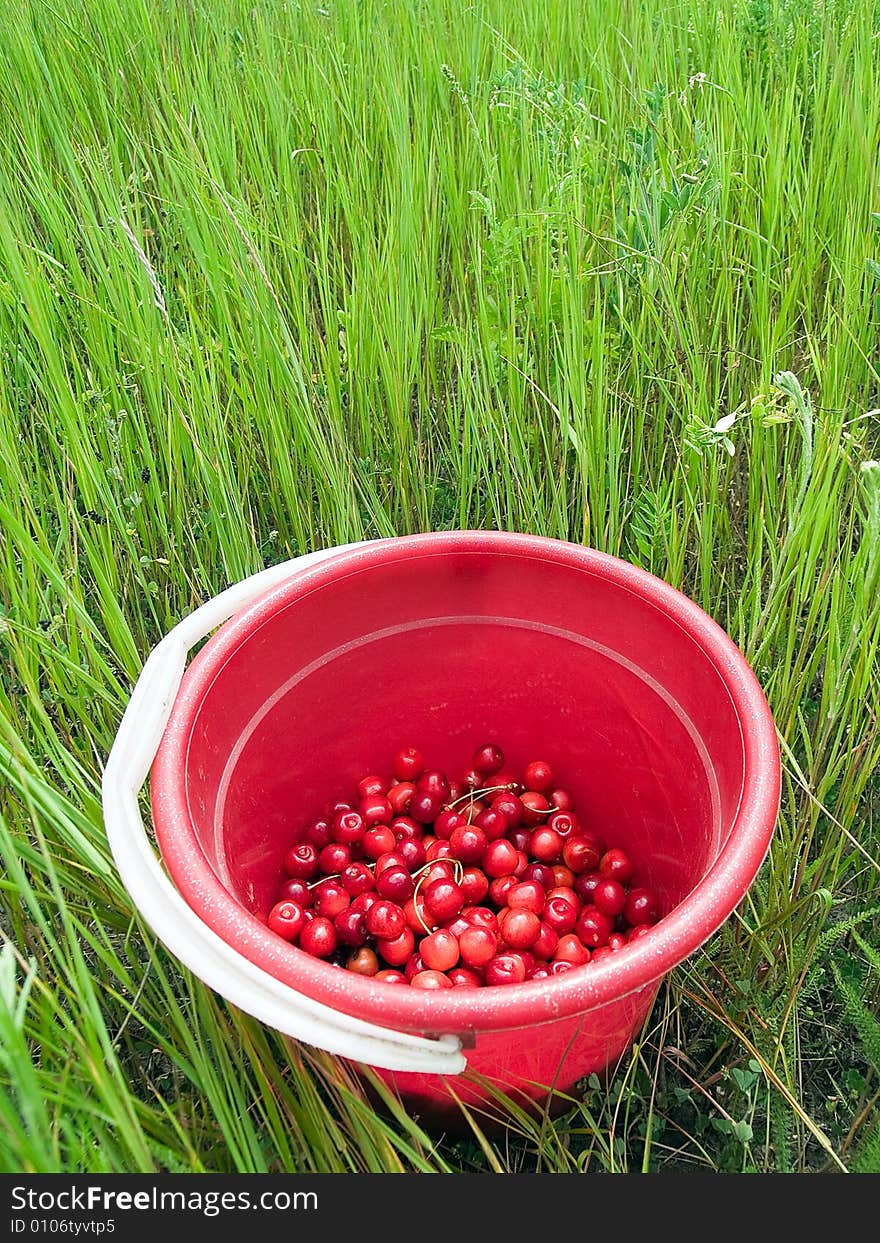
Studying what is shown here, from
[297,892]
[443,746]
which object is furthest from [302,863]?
[443,746]

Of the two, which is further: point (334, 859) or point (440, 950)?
point (334, 859)

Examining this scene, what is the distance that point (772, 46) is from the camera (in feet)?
5.01

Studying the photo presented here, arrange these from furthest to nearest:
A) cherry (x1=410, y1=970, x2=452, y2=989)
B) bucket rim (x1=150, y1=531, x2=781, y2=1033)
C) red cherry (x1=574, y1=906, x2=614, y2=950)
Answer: red cherry (x1=574, y1=906, x2=614, y2=950) < cherry (x1=410, y1=970, x2=452, y2=989) < bucket rim (x1=150, y1=531, x2=781, y2=1033)

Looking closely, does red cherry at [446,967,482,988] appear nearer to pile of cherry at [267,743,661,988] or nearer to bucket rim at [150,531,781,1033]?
pile of cherry at [267,743,661,988]

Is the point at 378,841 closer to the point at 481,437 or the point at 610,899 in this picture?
the point at 610,899

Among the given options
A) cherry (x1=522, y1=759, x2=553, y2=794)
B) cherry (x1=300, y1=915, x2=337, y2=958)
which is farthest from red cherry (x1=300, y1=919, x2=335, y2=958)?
cherry (x1=522, y1=759, x2=553, y2=794)

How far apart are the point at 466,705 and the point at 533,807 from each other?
152 millimetres

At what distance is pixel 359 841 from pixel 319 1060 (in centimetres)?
33

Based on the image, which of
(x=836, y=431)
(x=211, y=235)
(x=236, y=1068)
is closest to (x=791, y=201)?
(x=836, y=431)

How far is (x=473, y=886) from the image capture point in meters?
0.97

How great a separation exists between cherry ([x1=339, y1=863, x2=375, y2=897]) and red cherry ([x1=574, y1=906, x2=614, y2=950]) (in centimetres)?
23

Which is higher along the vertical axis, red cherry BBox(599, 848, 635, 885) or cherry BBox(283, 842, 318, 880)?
cherry BBox(283, 842, 318, 880)

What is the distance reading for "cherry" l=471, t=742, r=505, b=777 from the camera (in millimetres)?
1104

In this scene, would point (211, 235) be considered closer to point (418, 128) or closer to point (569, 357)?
point (418, 128)
